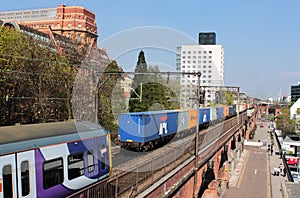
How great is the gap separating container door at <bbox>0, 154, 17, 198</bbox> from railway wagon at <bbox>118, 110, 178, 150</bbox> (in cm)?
1098

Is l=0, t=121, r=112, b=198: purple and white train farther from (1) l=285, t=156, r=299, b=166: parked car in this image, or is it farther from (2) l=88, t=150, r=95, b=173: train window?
(1) l=285, t=156, r=299, b=166: parked car

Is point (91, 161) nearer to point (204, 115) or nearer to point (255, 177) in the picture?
point (204, 115)

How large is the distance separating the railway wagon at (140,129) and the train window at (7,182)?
1109 cm

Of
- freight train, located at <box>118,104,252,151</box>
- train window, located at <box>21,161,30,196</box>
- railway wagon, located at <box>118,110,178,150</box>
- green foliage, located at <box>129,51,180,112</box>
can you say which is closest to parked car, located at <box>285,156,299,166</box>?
green foliage, located at <box>129,51,180,112</box>

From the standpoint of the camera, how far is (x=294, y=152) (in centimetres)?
4991

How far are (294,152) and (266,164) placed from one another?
5355 mm

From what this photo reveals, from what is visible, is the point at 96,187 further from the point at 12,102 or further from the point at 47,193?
the point at 12,102

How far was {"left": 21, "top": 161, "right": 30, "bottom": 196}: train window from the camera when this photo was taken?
7.88 metres

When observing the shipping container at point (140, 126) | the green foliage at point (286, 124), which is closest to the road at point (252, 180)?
the shipping container at point (140, 126)

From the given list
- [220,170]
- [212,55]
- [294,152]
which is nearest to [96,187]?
[220,170]

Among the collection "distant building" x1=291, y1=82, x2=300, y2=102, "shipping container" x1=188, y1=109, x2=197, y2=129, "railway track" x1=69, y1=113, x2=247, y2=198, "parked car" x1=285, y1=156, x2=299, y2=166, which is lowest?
"parked car" x1=285, y1=156, x2=299, y2=166

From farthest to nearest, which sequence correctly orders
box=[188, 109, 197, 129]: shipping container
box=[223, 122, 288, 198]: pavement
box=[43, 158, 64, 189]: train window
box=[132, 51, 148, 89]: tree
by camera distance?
box=[223, 122, 288, 198]: pavement < box=[188, 109, 197, 129]: shipping container < box=[132, 51, 148, 89]: tree < box=[43, 158, 64, 189]: train window

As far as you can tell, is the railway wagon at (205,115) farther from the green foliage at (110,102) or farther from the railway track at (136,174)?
the railway track at (136,174)

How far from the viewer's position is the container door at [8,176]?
288 inches
